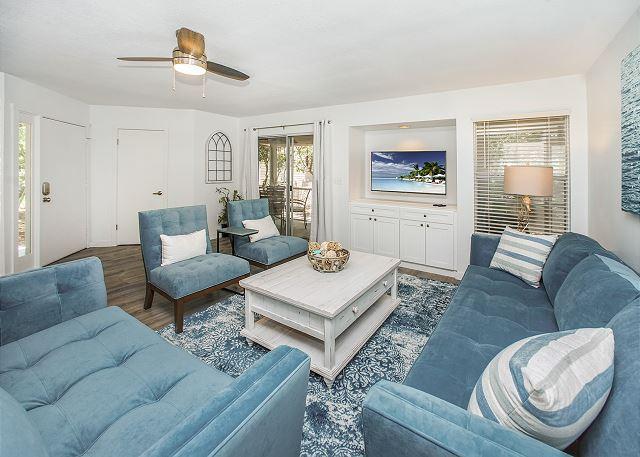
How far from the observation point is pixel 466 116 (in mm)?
3963

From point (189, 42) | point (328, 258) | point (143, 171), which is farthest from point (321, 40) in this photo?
point (143, 171)

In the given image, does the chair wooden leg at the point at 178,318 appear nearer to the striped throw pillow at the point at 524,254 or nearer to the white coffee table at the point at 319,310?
the white coffee table at the point at 319,310

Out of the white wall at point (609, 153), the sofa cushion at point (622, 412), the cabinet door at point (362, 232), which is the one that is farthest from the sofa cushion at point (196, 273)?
the white wall at point (609, 153)

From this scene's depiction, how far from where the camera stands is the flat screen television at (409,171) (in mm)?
4707

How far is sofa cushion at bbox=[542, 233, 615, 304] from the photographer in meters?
1.94

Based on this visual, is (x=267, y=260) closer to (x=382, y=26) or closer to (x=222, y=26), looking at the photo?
(x=222, y=26)

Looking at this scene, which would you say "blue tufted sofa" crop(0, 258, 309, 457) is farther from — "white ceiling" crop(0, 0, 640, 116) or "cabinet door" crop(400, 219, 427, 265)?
"cabinet door" crop(400, 219, 427, 265)

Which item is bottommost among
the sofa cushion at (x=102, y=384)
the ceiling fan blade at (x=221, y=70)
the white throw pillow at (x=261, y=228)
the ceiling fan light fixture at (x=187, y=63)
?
the sofa cushion at (x=102, y=384)

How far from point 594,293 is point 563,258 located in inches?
30.1

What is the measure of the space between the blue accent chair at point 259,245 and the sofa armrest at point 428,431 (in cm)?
272

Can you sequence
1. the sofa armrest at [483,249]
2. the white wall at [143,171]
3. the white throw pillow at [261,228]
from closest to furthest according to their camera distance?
the sofa armrest at [483,249], the white throw pillow at [261,228], the white wall at [143,171]

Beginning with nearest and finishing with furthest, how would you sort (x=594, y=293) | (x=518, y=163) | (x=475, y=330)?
1. (x=594, y=293)
2. (x=475, y=330)
3. (x=518, y=163)

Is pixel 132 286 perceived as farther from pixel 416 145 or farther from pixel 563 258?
pixel 416 145

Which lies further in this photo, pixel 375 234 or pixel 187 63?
pixel 375 234
